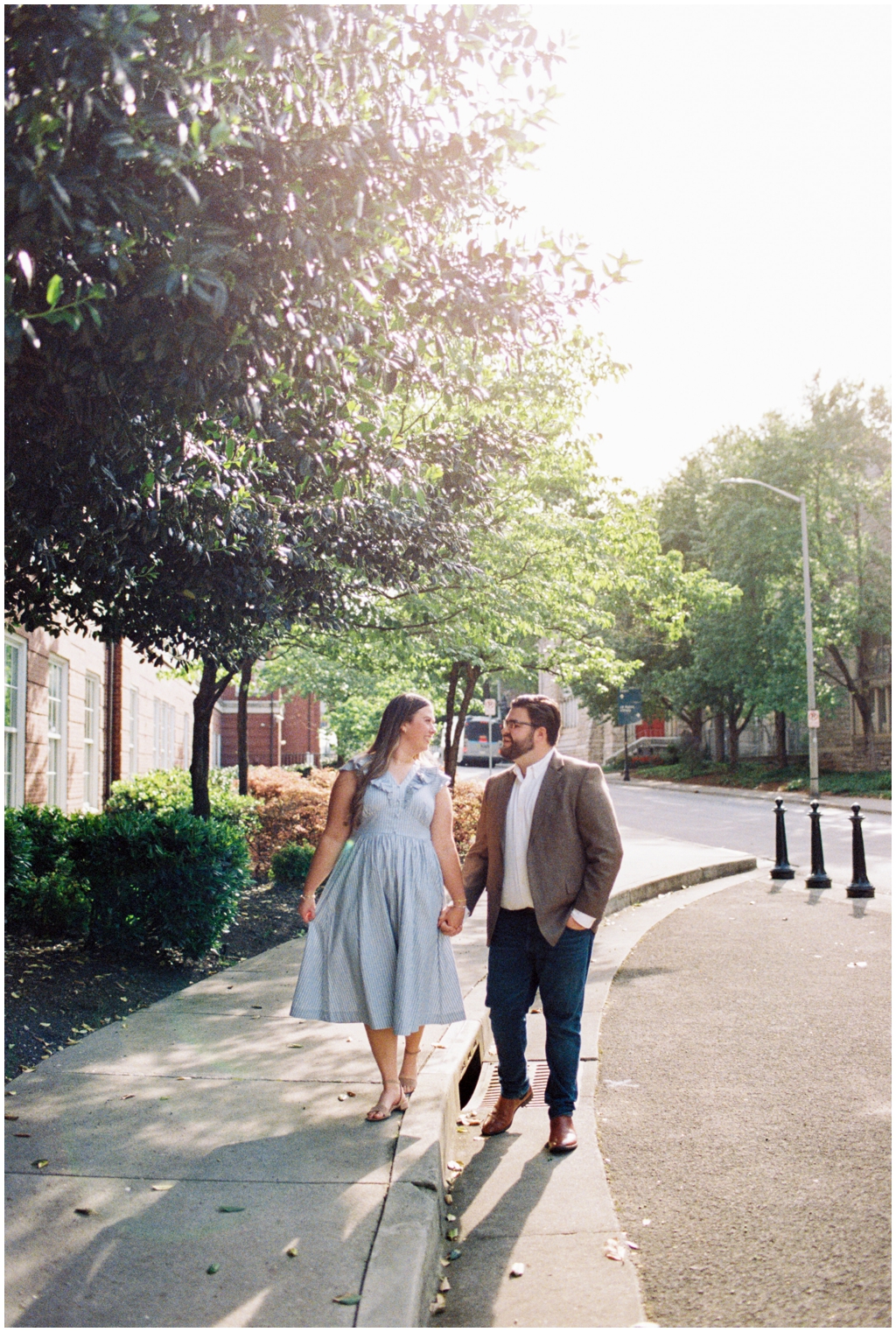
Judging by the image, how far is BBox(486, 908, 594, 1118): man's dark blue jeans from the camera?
4871mm

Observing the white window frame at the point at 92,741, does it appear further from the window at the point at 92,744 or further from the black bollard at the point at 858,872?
the black bollard at the point at 858,872

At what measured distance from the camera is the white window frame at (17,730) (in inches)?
440

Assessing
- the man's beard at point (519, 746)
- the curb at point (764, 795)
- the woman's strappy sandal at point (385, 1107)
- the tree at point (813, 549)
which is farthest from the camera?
the tree at point (813, 549)

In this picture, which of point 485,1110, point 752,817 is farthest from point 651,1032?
point 752,817

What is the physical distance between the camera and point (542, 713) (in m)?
5.13

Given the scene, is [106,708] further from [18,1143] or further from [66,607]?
[18,1143]

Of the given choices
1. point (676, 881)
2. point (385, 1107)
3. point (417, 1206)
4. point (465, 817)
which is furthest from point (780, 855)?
point (417, 1206)

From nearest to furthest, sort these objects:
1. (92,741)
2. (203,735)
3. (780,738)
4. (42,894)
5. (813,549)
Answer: (42,894), (203,735), (92,741), (813,549), (780,738)

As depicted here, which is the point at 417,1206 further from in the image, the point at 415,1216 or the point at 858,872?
the point at 858,872

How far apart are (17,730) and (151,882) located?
430 centimetres

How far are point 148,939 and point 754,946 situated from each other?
5002mm

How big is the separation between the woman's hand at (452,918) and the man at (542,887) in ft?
0.42

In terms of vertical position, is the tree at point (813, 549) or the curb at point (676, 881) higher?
the tree at point (813, 549)

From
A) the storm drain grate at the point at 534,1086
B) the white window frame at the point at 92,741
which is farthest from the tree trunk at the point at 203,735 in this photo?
the storm drain grate at the point at 534,1086
